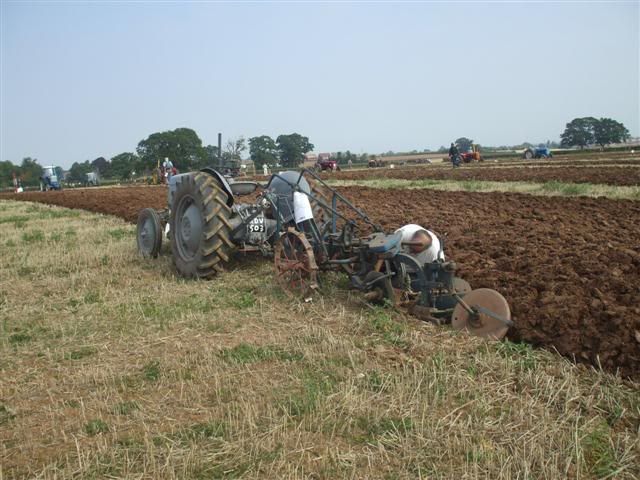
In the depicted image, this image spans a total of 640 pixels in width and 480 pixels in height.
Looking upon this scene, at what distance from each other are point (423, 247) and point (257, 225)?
2.45 m

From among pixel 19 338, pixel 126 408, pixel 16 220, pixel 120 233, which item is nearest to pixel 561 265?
pixel 126 408

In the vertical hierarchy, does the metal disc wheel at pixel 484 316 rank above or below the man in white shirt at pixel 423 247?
below

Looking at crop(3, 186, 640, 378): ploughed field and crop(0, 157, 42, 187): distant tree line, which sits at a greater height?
crop(0, 157, 42, 187): distant tree line

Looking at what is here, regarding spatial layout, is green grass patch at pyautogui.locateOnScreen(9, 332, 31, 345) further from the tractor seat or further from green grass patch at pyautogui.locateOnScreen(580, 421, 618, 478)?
green grass patch at pyautogui.locateOnScreen(580, 421, 618, 478)

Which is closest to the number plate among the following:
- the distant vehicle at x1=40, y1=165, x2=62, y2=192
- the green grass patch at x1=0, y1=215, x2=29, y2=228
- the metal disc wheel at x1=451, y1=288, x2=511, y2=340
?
the metal disc wheel at x1=451, y1=288, x2=511, y2=340

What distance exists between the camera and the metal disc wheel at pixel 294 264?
5.56 metres

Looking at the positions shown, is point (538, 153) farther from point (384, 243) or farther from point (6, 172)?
point (6, 172)

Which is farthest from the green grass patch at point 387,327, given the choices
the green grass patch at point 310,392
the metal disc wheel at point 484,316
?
the green grass patch at point 310,392

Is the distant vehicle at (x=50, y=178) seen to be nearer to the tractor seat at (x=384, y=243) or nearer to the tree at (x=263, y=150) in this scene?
the tree at (x=263, y=150)

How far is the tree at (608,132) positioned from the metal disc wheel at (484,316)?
326 feet

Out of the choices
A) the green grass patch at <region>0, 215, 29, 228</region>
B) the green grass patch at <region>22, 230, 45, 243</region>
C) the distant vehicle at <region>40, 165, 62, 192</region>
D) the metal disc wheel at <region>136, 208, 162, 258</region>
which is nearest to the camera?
→ the metal disc wheel at <region>136, 208, 162, 258</region>

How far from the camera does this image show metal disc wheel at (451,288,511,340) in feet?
13.7

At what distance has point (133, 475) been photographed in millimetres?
2670

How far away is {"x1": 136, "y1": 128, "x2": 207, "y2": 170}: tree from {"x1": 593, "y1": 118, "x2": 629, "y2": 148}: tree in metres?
65.5
